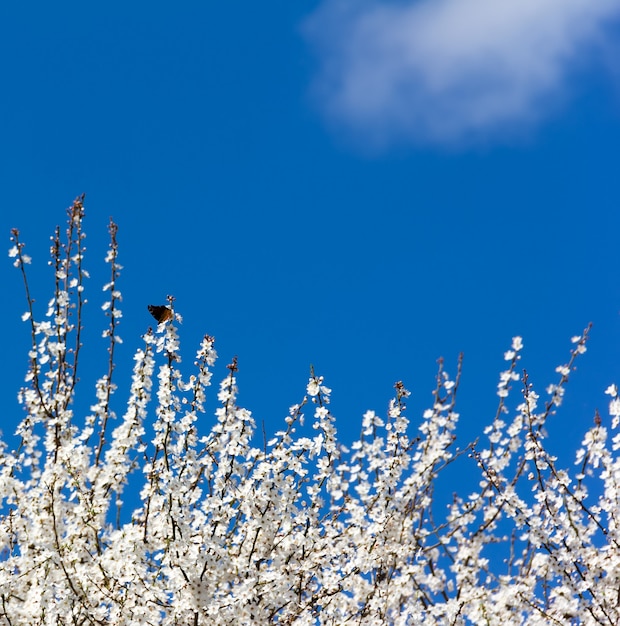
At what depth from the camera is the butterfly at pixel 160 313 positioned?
6477mm

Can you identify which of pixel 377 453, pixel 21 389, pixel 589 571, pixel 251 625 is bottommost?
pixel 589 571

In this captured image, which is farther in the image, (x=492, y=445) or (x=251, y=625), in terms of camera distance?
(x=492, y=445)

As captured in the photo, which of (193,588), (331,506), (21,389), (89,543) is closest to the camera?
(193,588)

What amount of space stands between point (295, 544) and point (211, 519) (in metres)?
0.96

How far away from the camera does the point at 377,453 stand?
7.61 meters

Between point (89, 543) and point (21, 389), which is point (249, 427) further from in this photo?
point (21, 389)

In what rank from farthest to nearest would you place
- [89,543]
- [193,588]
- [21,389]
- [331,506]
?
[331,506] → [21,389] → [89,543] → [193,588]

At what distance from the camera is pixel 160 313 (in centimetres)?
653

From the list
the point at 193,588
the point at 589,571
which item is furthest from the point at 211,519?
the point at 589,571

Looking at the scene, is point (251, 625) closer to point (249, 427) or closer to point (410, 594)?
point (249, 427)

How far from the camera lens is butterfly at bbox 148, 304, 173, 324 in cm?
648

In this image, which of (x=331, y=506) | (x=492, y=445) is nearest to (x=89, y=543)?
(x=331, y=506)

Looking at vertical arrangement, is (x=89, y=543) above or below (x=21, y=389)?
below

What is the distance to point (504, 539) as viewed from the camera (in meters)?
8.41
